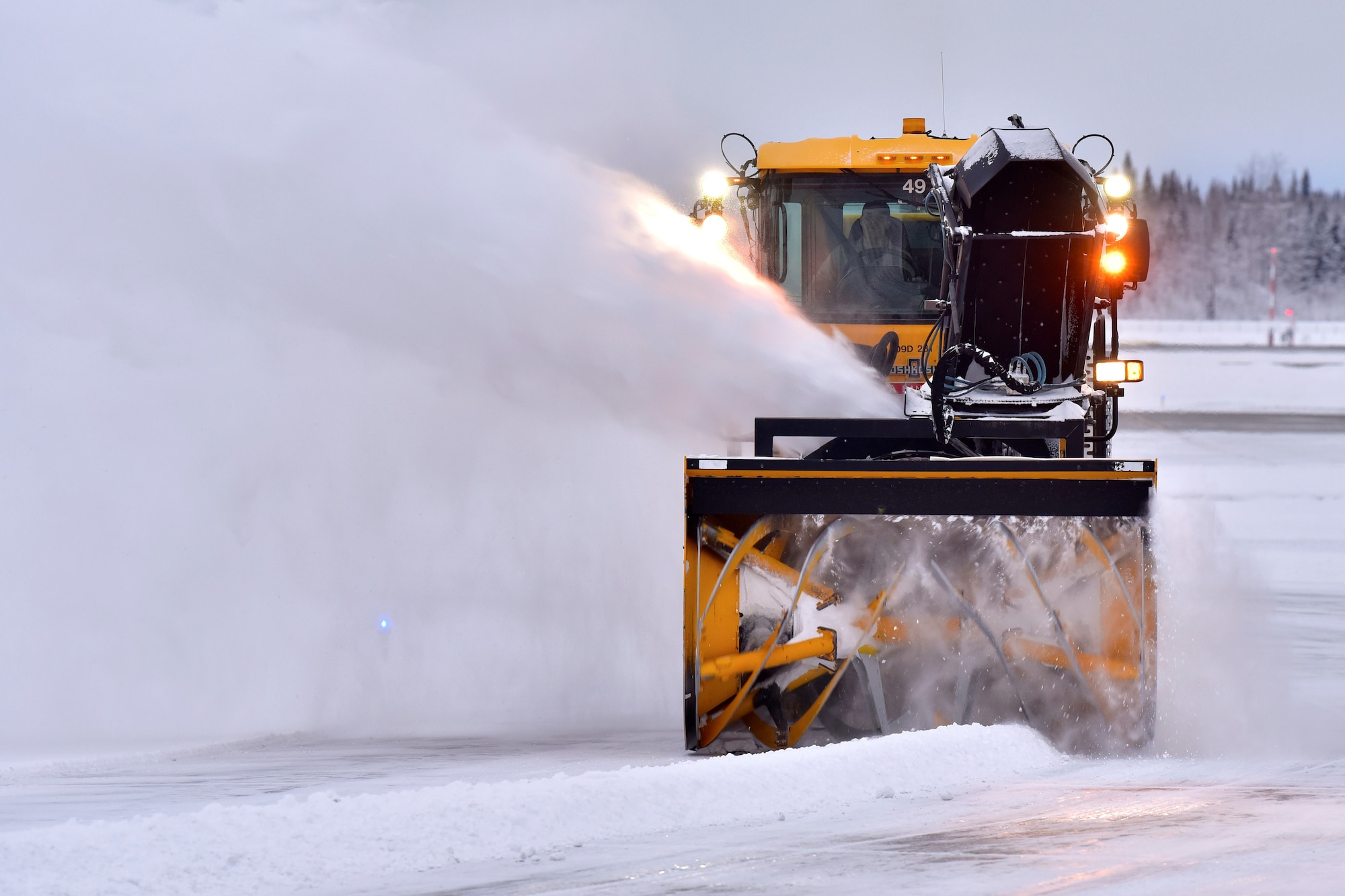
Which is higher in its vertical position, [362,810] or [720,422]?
[720,422]

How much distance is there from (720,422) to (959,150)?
6.38 ft

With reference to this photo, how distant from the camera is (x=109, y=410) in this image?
9.21 meters

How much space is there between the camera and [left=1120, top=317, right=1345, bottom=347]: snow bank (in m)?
43.6

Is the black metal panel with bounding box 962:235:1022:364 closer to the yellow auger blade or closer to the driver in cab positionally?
the driver in cab

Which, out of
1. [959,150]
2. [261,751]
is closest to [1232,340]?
[959,150]

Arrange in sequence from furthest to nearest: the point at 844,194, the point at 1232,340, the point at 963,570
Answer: the point at 1232,340 < the point at 844,194 < the point at 963,570

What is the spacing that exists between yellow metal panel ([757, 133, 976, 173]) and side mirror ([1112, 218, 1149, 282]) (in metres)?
1.48

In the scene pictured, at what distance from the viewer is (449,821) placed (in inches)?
165

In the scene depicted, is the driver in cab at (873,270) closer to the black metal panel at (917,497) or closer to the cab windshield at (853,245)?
the cab windshield at (853,245)

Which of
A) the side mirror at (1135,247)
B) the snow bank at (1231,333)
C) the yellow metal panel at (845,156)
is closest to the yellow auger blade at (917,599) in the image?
the side mirror at (1135,247)

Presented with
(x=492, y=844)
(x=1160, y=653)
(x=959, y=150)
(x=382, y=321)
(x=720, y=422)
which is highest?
(x=959, y=150)

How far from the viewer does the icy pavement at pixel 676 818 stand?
12.4 feet

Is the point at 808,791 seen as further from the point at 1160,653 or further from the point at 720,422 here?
the point at 720,422

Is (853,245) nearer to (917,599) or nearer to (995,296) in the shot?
(995,296)
